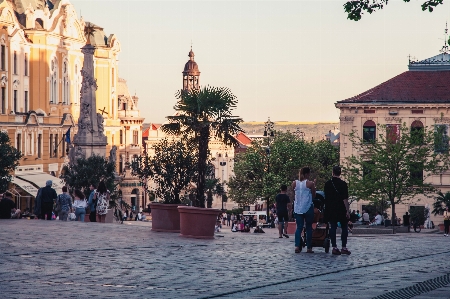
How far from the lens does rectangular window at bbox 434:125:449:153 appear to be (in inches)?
2933

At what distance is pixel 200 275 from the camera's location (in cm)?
1578

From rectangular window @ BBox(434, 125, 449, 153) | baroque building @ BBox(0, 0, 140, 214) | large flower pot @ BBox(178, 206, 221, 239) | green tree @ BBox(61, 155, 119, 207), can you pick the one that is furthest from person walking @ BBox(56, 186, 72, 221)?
rectangular window @ BBox(434, 125, 449, 153)

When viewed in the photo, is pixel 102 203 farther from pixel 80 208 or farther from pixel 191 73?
pixel 191 73

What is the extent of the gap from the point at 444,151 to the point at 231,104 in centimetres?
4402

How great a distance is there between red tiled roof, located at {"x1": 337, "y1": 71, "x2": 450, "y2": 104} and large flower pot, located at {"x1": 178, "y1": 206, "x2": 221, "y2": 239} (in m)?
56.6

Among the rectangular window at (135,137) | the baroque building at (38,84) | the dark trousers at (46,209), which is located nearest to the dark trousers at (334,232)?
the dark trousers at (46,209)

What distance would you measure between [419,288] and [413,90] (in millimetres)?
70165

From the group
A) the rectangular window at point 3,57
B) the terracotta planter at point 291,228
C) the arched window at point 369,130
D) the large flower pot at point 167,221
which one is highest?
the rectangular window at point 3,57

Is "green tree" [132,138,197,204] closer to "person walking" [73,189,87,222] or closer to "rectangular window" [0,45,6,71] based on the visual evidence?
"person walking" [73,189,87,222]

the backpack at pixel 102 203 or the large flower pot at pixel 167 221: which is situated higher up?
the backpack at pixel 102 203

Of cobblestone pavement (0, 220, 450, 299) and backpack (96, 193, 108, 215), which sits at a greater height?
backpack (96, 193, 108, 215)

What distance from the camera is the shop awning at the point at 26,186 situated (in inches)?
2828

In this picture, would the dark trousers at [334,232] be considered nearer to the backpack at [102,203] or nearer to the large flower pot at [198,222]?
the large flower pot at [198,222]

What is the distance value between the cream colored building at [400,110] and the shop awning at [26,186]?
21382 mm
